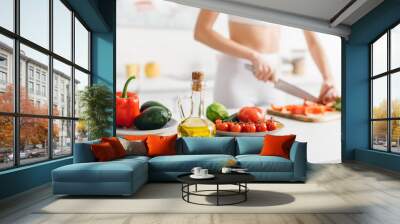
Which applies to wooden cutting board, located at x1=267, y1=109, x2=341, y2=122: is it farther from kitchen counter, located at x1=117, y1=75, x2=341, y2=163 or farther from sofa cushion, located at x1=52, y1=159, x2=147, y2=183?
sofa cushion, located at x1=52, y1=159, x2=147, y2=183

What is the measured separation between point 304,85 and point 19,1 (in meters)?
6.51

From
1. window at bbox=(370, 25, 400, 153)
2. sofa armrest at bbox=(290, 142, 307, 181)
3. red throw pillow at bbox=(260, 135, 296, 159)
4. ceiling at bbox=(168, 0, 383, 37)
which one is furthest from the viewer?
ceiling at bbox=(168, 0, 383, 37)

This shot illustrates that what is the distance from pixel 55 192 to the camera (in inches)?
187

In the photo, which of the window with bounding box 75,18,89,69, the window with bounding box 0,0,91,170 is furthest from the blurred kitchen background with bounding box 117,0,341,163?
the window with bounding box 0,0,91,170

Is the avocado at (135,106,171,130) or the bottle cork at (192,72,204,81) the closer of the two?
the avocado at (135,106,171,130)

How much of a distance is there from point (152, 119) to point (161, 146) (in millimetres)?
2281

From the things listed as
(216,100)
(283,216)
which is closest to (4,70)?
(283,216)

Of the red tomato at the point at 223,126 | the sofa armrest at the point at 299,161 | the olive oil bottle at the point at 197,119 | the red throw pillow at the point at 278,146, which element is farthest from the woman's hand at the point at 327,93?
the sofa armrest at the point at 299,161

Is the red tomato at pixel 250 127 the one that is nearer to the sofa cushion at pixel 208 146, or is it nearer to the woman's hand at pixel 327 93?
the sofa cushion at pixel 208 146

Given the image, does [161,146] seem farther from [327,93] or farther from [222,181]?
[327,93]

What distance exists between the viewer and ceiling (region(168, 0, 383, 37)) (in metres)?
8.25

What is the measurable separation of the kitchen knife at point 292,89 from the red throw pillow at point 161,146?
148 inches

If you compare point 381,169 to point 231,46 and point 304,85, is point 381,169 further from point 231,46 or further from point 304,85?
point 231,46

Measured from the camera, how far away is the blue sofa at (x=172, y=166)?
4.73 meters
